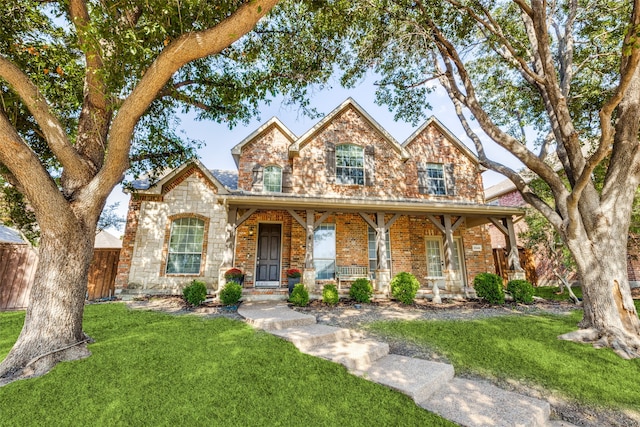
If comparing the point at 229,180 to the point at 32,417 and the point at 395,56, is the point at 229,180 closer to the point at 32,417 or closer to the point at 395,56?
the point at 395,56

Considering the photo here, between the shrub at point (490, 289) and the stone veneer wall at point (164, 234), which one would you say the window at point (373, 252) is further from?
the stone veneer wall at point (164, 234)

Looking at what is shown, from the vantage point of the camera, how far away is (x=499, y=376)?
3.51 metres

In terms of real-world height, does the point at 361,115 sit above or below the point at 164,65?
above

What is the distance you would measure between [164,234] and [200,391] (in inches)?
329

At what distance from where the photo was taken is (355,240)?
10.5 meters

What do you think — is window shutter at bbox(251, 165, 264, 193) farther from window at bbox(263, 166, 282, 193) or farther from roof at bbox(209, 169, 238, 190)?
roof at bbox(209, 169, 238, 190)

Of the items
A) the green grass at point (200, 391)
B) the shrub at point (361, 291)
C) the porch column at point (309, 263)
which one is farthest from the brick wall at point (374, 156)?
the green grass at point (200, 391)

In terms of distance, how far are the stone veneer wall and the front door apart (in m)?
1.46

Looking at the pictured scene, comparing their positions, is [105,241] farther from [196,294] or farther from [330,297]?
[330,297]

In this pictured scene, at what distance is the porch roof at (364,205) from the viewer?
841 cm

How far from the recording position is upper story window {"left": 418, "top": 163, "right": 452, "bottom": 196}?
38.5 feet

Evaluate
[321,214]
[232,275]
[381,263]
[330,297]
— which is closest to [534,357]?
[330,297]

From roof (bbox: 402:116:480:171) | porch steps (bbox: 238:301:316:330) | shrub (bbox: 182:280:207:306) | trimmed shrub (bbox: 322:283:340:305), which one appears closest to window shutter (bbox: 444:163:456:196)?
roof (bbox: 402:116:480:171)

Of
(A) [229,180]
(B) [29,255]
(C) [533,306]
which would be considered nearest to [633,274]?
(C) [533,306]
